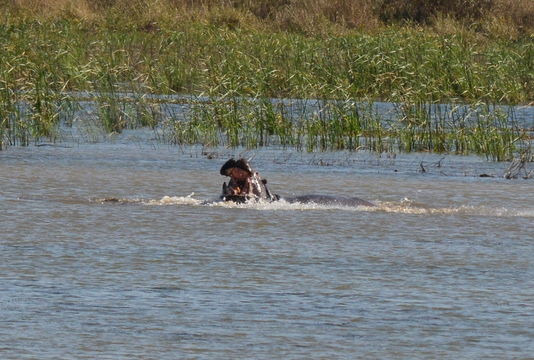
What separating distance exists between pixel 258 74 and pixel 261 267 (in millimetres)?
10539

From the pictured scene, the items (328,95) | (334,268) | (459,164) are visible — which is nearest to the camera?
(334,268)

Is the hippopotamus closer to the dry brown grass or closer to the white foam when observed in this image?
the white foam

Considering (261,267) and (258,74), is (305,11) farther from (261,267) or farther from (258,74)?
(261,267)

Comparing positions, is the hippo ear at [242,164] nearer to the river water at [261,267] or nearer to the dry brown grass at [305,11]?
the river water at [261,267]

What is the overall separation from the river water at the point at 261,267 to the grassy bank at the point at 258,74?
184cm

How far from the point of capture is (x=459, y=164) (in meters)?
16.0

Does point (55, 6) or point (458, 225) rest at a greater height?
point (55, 6)

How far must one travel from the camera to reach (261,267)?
28.6 ft

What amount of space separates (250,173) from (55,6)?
75.4 ft

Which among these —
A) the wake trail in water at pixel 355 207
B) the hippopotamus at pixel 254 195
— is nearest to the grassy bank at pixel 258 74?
the wake trail in water at pixel 355 207

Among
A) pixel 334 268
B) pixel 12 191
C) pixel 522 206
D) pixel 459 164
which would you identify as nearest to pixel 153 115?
pixel 459 164

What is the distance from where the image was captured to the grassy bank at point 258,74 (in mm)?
16797

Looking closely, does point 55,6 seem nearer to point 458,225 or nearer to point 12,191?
point 12,191

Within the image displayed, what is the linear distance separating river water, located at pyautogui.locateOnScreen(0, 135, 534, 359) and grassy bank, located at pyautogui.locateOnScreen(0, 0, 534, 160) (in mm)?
1836
